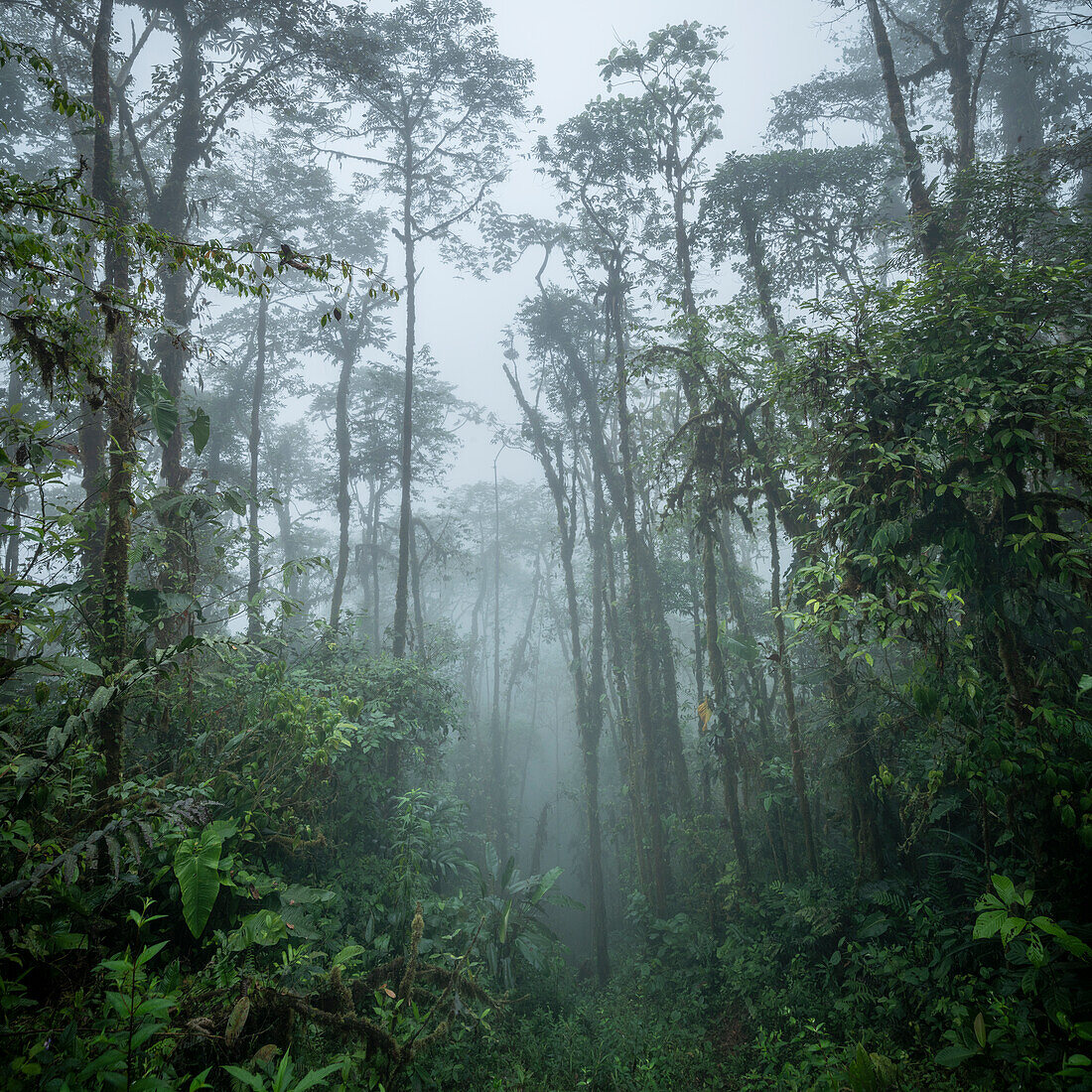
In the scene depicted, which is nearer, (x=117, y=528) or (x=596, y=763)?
(x=117, y=528)

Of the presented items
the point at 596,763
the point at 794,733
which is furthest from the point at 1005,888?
the point at 596,763

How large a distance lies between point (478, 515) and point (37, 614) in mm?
30293

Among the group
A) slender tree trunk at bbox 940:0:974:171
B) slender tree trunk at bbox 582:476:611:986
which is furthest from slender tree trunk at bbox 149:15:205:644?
slender tree trunk at bbox 940:0:974:171

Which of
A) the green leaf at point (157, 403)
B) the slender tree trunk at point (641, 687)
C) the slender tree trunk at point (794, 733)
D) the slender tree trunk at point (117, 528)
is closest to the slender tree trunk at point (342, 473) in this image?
the slender tree trunk at point (641, 687)

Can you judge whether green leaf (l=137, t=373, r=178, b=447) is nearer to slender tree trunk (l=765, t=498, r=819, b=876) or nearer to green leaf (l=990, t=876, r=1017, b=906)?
slender tree trunk (l=765, t=498, r=819, b=876)

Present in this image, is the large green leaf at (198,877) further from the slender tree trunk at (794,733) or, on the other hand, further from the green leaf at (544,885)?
the slender tree trunk at (794,733)

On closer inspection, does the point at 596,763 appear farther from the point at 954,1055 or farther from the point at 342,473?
the point at 342,473

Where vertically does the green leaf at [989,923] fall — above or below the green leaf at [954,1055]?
above

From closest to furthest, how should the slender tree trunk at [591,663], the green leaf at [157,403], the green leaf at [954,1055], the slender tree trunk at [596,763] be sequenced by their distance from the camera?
1. the green leaf at [954,1055]
2. the green leaf at [157,403]
3. the slender tree trunk at [596,763]
4. the slender tree trunk at [591,663]

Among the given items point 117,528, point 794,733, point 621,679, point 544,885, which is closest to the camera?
point 117,528

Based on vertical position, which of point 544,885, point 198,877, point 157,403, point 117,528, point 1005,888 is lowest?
point 544,885

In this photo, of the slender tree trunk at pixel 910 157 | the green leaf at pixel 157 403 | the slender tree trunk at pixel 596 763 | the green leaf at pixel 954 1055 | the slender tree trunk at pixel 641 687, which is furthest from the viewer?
the slender tree trunk at pixel 641 687

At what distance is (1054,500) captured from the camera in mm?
4168

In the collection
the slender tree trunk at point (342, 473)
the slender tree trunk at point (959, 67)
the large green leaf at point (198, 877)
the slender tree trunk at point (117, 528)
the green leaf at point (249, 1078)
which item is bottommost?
the green leaf at point (249, 1078)
